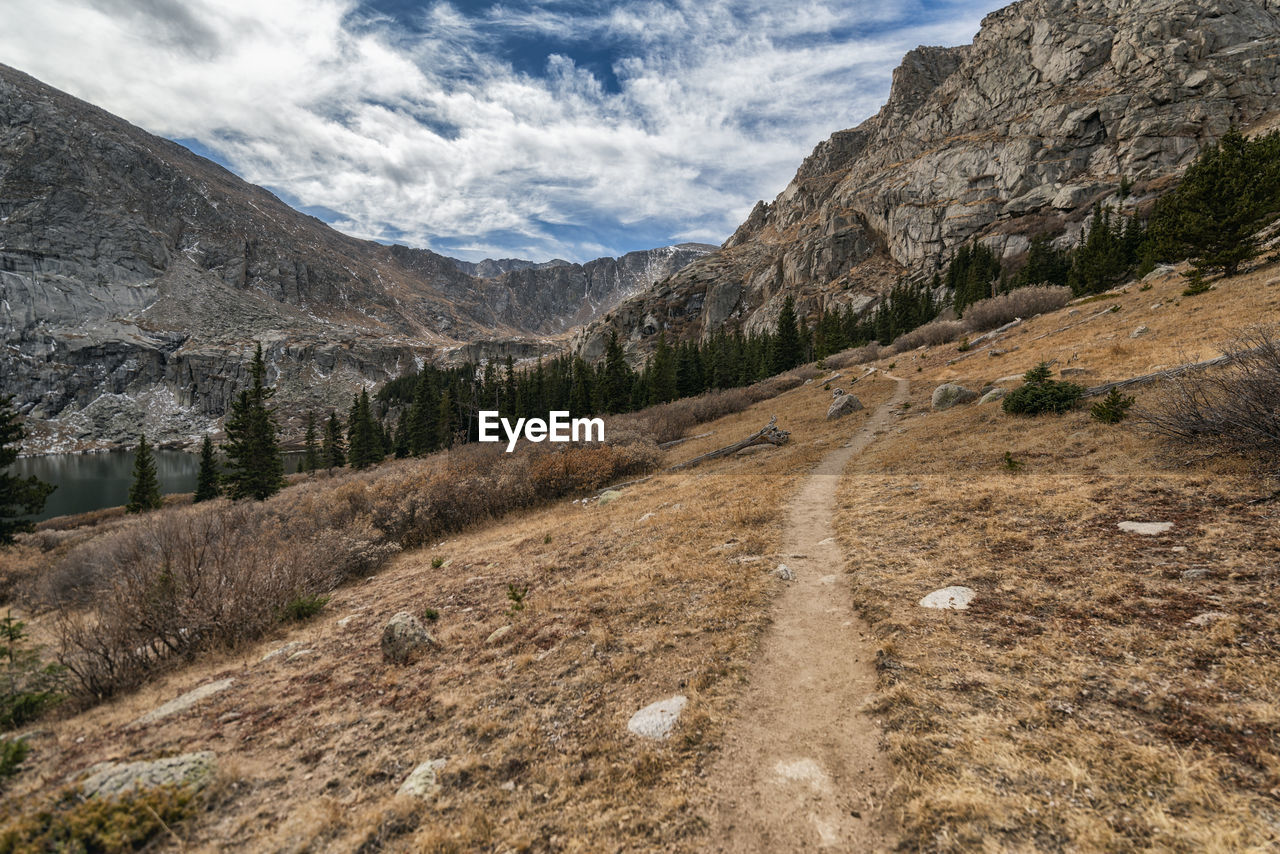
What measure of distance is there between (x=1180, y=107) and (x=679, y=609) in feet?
543

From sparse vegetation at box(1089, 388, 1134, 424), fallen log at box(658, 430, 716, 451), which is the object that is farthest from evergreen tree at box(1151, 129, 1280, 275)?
fallen log at box(658, 430, 716, 451)

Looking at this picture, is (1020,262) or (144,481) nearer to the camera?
(144,481)

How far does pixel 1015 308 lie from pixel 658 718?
48260mm

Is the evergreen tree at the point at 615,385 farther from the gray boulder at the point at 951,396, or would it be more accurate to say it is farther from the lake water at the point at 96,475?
the lake water at the point at 96,475

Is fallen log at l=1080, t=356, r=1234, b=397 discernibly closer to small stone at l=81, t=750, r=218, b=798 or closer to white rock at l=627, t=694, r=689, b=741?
white rock at l=627, t=694, r=689, b=741

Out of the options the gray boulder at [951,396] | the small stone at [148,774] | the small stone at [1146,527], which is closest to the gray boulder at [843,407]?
the gray boulder at [951,396]

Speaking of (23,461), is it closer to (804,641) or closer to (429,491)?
(429,491)

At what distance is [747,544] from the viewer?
34.3 feet

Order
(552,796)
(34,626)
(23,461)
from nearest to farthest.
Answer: (552,796) < (34,626) < (23,461)

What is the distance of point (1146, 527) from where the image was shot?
7152 mm

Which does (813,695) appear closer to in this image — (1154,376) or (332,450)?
(1154,376)

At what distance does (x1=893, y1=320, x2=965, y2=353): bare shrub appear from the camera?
138 ft

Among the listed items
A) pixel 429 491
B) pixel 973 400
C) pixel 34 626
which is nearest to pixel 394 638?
pixel 429 491

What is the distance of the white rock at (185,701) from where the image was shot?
6.65 metres
